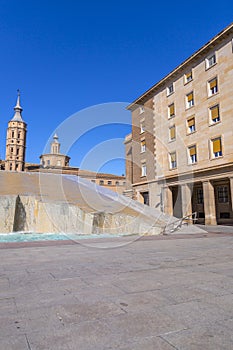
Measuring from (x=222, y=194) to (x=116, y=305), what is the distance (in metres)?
24.5

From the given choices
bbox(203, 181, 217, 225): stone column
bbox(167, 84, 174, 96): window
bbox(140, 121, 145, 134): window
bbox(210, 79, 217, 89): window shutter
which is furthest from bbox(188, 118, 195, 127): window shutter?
bbox(140, 121, 145, 134): window

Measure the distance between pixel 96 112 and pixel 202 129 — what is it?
1400cm

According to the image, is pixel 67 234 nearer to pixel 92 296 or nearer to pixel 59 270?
pixel 59 270

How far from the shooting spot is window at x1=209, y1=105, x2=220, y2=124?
832 inches

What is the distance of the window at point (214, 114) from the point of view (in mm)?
21125

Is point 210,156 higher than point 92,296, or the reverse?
point 210,156

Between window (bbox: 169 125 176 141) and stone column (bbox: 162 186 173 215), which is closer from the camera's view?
stone column (bbox: 162 186 173 215)

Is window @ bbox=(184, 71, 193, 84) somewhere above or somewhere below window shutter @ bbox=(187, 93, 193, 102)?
above

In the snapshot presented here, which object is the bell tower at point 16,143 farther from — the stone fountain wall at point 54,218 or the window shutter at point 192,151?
the stone fountain wall at point 54,218

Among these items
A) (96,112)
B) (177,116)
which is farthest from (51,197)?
(177,116)

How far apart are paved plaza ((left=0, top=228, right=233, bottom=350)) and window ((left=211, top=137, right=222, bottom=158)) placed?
17.1 metres

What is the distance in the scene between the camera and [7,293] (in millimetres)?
3307

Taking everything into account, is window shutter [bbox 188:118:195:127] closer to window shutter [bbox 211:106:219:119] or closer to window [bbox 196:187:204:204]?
window shutter [bbox 211:106:219:119]

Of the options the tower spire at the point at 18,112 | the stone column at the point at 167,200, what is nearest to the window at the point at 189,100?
the stone column at the point at 167,200
